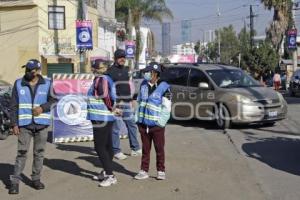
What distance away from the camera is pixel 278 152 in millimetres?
10758

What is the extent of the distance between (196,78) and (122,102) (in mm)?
6069

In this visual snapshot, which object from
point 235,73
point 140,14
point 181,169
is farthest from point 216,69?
point 140,14

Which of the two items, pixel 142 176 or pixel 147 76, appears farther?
pixel 142 176

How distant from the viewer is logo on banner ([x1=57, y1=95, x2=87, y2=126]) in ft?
41.1

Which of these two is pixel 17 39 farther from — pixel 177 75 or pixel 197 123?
pixel 197 123

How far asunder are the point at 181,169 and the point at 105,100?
6.29ft

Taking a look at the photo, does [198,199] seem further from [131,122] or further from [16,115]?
[131,122]

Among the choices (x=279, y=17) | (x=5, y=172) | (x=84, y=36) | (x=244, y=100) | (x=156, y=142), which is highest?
(x=279, y=17)

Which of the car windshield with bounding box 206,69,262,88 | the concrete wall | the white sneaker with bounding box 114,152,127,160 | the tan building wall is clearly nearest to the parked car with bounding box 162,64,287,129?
the car windshield with bounding box 206,69,262,88

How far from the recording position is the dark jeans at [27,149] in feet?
25.5

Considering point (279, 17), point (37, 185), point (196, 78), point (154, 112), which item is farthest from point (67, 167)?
point (279, 17)

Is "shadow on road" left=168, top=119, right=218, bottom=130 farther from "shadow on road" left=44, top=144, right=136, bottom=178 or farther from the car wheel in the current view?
"shadow on road" left=44, top=144, right=136, bottom=178

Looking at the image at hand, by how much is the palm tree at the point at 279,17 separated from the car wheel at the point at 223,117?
32.7m

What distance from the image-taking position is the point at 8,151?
462 inches
